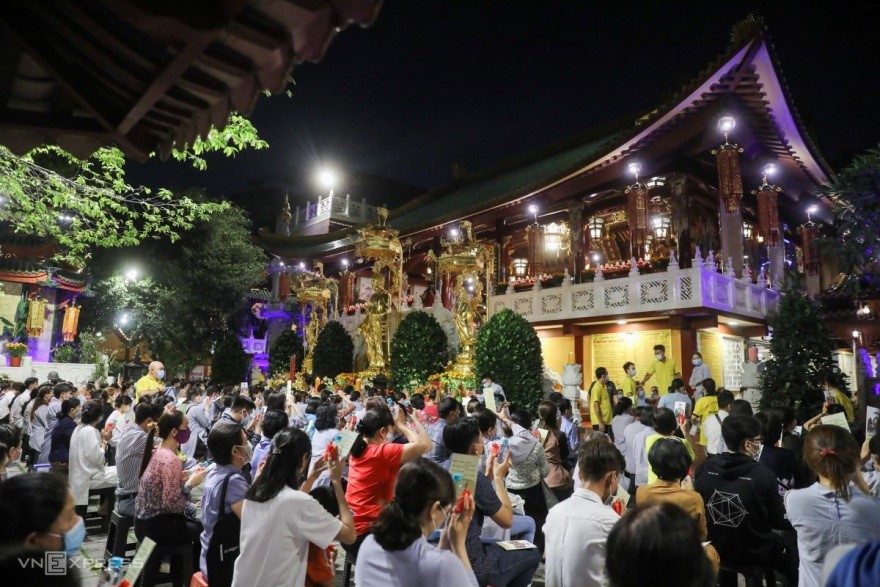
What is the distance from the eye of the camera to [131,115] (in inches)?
116

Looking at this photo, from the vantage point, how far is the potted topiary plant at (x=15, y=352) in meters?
21.7

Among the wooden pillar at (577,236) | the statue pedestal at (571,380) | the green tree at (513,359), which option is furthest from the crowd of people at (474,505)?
the wooden pillar at (577,236)

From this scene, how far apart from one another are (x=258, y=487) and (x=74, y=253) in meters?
8.67

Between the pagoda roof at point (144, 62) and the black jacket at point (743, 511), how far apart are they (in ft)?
12.5

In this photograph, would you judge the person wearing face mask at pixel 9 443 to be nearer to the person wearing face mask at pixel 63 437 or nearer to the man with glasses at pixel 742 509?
the person wearing face mask at pixel 63 437

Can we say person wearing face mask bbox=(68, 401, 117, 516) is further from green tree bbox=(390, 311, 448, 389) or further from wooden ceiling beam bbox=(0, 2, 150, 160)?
green tree bbox=(390, 311, 448, 389)

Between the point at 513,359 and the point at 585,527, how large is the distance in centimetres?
1046

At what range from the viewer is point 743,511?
390 centimetres

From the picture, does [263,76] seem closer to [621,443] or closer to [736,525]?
[736,525]

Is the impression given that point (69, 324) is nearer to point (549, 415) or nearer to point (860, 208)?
point (549, 415)

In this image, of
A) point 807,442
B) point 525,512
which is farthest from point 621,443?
point 807,442

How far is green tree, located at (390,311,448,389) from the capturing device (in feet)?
55.4

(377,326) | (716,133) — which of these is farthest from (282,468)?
(377,326)

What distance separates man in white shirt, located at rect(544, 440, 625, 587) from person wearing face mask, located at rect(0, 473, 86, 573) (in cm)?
221
